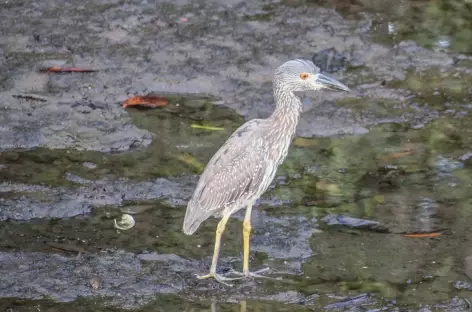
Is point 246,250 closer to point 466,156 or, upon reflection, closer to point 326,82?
point 326,82

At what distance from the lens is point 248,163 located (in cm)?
684

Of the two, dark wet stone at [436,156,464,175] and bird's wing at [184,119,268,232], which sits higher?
bird's wing at [184,119,268,232]

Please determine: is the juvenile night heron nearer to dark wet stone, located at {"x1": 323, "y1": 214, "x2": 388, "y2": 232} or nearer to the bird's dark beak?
the bird's dark beak

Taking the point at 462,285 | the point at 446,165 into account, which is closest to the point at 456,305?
the point at 462,285

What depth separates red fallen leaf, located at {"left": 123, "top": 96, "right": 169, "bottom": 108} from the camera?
918cm

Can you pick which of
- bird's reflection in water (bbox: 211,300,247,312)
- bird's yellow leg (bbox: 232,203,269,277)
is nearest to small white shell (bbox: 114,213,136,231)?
bird's yellow leg (bbox: 232,203,269,277)

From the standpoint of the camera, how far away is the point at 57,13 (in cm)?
1091

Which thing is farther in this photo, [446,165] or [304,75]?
[446,165]

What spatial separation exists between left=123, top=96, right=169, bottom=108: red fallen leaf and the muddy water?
10cm

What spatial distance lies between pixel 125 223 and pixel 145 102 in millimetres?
2112

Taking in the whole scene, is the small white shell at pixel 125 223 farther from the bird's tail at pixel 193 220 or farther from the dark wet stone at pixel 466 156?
the dark wet stone at pixel 466 156

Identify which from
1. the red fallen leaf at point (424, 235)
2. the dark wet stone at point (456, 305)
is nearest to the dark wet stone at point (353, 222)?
the red fallen leaf at point (424, 235)

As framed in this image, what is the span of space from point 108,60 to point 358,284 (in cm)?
436

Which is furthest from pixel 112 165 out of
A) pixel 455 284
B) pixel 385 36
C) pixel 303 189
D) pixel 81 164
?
pixel 385 36
